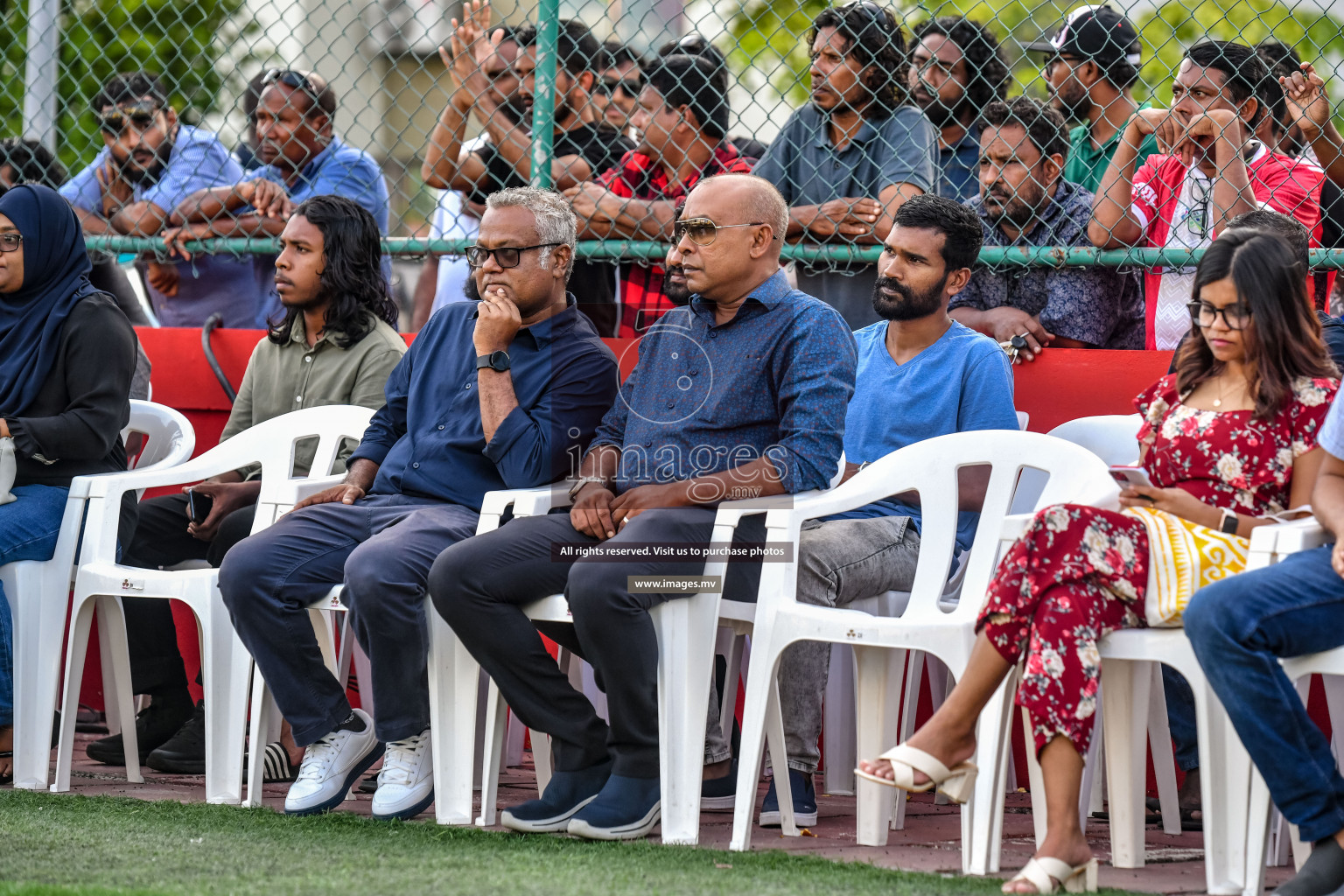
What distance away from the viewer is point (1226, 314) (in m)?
3.31

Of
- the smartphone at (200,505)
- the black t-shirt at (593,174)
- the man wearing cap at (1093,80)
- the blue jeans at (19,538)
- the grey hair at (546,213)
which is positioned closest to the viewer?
the grey hair at (546,213)

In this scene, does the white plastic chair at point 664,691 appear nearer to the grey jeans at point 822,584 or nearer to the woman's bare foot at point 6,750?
the grey jeans at point 822,584

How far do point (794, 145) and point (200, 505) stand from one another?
215cm

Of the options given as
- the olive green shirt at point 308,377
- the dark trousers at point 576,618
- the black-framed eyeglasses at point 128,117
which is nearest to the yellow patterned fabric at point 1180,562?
the dark trousers at point 576,618

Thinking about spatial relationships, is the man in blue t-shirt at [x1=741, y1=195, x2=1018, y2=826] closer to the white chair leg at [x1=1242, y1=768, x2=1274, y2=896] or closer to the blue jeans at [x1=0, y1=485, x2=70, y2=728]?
the white chair leg at [x1=1242, y1=768, x2=1274, y2=896]

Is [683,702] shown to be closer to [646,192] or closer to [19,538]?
[19,538]

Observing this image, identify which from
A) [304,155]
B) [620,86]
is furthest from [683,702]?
[304,155]

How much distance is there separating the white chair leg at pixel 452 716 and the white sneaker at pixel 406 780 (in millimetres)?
31

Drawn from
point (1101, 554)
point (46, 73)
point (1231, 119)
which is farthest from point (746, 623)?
point (46, 73)

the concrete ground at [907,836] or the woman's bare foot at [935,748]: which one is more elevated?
the woman's bare foot at [935,748]

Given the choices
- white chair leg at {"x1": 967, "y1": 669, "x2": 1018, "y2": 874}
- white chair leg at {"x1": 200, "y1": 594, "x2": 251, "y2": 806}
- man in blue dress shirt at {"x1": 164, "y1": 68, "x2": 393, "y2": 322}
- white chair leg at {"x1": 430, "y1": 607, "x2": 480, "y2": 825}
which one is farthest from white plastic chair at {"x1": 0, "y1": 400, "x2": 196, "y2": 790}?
white chair leg at {"x1": 967, "y1": 669, "x2": 1018, "y2": 874}

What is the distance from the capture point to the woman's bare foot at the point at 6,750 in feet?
13.9

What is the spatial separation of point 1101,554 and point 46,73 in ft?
16.6

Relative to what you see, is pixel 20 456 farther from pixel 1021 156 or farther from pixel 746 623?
pixel 1021 156
